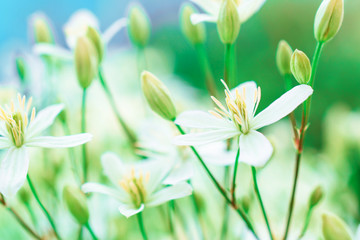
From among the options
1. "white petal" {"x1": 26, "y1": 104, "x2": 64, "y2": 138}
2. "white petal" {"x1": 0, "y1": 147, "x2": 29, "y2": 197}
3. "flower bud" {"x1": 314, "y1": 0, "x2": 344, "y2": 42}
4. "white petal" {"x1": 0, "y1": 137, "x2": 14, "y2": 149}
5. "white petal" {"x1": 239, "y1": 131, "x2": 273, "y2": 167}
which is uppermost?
"flower bud" {"x1": 314, "y1": 0, "x2": 344, "y2": 42}

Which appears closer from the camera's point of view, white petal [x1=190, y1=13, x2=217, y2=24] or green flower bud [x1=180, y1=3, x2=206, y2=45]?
white petal [x1=190, y1=13, x2=217, y2=24]

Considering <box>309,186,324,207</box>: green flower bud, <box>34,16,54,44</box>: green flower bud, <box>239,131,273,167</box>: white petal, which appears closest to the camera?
<box>239,131,273,167</box>: white petal

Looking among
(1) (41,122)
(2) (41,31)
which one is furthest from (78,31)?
(1) (41,122)

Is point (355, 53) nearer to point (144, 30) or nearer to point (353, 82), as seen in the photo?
point (353, 82)

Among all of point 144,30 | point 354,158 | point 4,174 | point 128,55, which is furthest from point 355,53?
point 4,174

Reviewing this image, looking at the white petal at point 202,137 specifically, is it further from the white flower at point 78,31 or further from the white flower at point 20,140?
the white flower at point 78,31

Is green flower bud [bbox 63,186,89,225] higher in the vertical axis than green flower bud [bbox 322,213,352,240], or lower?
higher

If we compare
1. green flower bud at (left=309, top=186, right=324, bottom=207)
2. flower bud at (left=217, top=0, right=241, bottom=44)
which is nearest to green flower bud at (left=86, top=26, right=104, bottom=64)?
flower bud at (left=217, top=0, right=241, bottom=44)

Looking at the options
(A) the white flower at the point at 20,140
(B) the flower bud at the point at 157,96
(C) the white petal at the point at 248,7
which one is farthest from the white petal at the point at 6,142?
(C) the white petal at the point at 248,7

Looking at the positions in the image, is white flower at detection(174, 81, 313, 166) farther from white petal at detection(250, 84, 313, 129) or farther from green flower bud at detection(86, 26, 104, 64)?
green flower bud at detection(86, 26, 104, 64)
